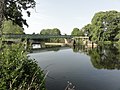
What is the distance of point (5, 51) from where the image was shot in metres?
9.24

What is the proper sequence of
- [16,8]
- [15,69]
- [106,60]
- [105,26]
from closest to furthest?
[15,69] → [16,8] → [106,60] → [105,26]

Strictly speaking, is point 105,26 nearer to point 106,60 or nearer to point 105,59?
point 105,59

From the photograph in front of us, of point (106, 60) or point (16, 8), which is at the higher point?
point (16, 8)

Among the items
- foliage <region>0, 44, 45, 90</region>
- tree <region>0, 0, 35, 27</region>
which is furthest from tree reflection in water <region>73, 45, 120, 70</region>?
foliage <region>0, 44, 45, 90</region>

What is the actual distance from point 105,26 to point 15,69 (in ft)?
372

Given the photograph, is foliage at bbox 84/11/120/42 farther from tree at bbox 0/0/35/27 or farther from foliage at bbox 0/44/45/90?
foliage at bbox 0/44/45/90

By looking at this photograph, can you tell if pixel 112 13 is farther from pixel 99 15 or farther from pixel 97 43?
pixel 97 43

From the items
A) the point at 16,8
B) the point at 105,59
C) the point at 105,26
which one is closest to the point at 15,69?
the point at 16,8

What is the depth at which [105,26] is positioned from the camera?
120 metres

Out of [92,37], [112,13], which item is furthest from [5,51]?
[112,13]

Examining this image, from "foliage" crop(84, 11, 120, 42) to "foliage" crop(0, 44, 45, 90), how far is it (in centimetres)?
10564

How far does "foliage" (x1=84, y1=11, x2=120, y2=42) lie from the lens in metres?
116

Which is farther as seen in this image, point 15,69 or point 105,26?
point 105,26

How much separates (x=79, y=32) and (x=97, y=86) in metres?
131
